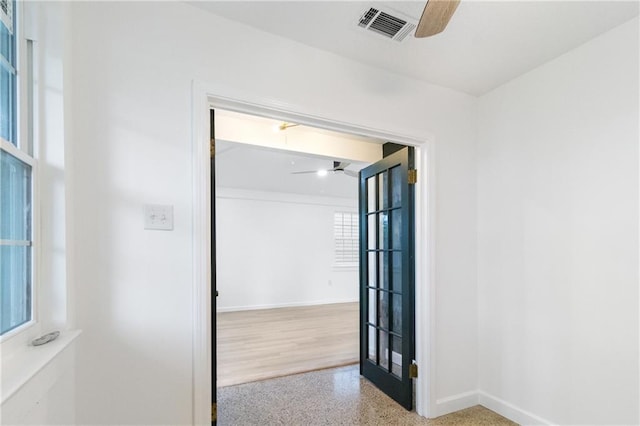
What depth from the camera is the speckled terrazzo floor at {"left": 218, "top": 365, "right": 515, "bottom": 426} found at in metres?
2.39

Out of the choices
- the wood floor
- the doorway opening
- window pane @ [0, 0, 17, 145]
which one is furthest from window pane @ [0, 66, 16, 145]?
the wood floor

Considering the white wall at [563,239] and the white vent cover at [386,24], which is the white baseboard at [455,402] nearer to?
the white wall at [563,239]

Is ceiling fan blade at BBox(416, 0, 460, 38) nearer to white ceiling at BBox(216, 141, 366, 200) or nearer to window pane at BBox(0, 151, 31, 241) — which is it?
window pane at BBox(0, 151, 31, 241)

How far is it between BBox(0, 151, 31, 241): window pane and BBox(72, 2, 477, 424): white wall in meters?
0.23

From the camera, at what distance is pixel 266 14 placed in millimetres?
1812

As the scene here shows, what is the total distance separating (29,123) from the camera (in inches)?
53.1

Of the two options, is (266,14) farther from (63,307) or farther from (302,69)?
(63,307)

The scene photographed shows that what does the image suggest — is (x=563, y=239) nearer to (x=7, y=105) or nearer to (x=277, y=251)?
(x=7, y=105)

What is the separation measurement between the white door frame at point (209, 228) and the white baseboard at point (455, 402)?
64 mm

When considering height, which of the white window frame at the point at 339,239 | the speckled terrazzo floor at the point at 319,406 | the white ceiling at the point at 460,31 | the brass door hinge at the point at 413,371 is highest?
the white ceiling at the point at 460,31

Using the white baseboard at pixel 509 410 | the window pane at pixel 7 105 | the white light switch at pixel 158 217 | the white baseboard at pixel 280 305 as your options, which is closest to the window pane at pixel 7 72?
the window pane at pixel 7 105

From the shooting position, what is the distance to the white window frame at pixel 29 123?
1.30m

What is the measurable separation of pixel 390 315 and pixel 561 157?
1.70m

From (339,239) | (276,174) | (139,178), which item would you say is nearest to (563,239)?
(139,178)
